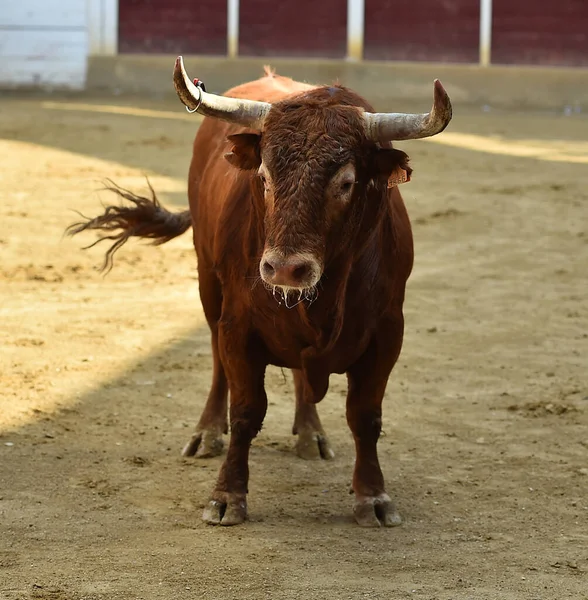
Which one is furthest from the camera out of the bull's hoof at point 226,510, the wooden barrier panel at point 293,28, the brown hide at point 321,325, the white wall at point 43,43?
the wooden barrier panel at point 293,28

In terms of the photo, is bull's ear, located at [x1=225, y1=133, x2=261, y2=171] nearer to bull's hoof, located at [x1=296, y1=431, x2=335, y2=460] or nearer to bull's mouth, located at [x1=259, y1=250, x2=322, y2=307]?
bull's mouth, located at [x1=259, y1=250, x2=322, y2=307]

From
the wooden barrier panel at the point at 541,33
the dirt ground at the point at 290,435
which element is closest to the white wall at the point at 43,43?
the wooden barrier panel at the point at 541,33

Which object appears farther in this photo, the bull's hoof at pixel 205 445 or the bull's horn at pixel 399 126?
the bull's hoof at pixel 205 445

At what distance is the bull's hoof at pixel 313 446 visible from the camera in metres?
4.25

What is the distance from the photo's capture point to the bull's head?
3.05m

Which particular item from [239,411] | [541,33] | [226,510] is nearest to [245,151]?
[239,411]

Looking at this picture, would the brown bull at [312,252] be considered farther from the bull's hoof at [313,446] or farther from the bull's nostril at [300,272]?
the bull's hoof at [313,446]

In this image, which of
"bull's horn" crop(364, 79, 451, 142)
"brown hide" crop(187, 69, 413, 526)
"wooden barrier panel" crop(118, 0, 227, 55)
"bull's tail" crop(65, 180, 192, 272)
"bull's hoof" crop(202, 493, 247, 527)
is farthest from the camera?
"wooden barrier panel" crop(118, 0, 227, 55)

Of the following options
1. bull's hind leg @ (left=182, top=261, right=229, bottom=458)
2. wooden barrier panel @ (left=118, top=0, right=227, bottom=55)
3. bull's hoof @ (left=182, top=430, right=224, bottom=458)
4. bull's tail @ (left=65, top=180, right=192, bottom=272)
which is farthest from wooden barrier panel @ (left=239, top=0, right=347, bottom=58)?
bull's hoof @ (left=182, top=430, right=224, bottom=458)

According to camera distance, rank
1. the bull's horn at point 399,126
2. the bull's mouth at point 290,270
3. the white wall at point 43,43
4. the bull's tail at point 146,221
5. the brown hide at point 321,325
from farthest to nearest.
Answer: the white wall at point 43,43 → the bull's tail at point 146,221 → the brown hide at point 321,325 → the bull's horn at point 399,126 → the bull's mouth at point 290,270

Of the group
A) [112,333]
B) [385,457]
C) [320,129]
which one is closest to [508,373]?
[385,457]

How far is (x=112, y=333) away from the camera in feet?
18.7

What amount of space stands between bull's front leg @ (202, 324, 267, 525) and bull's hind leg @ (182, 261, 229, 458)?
1.87 feet

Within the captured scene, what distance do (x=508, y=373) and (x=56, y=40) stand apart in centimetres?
1086
